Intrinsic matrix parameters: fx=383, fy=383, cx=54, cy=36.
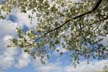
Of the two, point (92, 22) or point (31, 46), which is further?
point (92, 22)

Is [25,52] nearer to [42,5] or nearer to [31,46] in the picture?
[31,46]

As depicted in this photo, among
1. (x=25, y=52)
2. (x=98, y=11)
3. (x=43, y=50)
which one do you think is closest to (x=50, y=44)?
(x=43, y=50)

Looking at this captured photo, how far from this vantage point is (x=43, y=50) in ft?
110

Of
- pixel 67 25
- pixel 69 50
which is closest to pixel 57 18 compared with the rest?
pixel 67 25

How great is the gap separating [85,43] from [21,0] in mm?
7196

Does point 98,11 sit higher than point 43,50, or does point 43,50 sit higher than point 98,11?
point 98,11

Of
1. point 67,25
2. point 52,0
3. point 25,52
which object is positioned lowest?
point 25,52

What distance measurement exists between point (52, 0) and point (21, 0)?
2.64 m

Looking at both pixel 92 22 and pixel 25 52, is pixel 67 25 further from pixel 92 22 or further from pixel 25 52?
pixel 25 52

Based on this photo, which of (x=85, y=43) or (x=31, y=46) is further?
(x=85, y=43)

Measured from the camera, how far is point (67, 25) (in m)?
33.5

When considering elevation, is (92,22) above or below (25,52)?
above

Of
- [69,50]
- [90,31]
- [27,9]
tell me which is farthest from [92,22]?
[27,9]

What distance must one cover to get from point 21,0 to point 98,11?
668 cm
